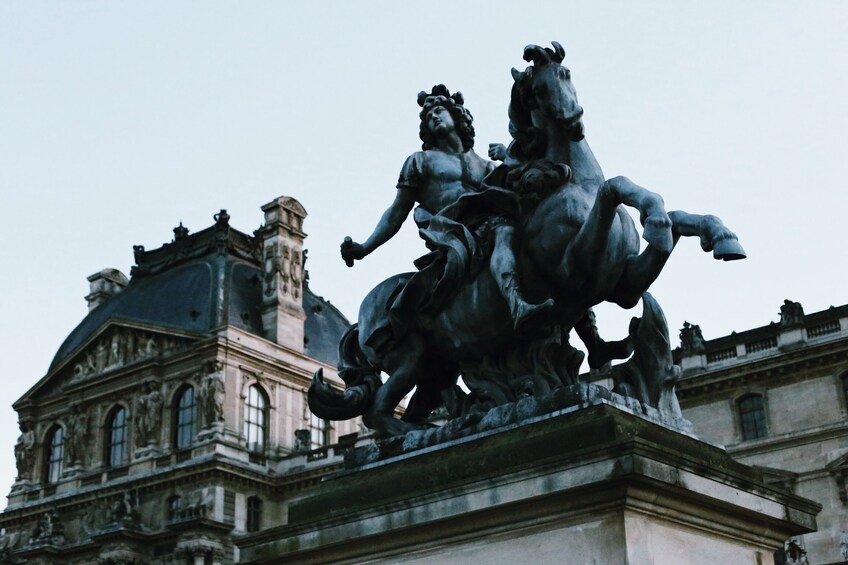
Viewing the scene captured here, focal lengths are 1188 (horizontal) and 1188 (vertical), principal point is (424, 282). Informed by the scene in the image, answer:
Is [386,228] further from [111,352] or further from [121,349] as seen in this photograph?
[111,352]

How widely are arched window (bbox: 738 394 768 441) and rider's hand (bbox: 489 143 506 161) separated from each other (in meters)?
31.6

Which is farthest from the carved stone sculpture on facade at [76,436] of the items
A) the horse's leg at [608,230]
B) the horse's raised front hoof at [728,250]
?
the horse's raised front hoof at [728,250]

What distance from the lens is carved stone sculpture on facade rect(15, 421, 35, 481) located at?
54281 mm

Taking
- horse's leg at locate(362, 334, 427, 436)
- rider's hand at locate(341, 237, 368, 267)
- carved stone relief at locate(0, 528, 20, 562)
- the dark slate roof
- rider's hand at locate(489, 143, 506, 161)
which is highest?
the dark slate roof

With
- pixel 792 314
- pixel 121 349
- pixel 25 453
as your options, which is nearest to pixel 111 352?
pixel 121 349

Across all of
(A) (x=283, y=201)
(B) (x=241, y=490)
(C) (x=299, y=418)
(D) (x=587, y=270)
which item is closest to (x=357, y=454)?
(D) (x=587, y=270)

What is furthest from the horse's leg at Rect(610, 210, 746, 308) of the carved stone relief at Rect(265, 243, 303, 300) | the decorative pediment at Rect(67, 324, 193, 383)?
the carved stone relief at Rect(265, 243, 303, 300)

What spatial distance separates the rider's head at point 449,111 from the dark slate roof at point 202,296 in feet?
146

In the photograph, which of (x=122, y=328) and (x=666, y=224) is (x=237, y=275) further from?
(x=666, y=224)

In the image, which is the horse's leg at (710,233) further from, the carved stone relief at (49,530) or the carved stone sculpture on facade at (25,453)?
the carved stone sculpture on facade at (25,453)

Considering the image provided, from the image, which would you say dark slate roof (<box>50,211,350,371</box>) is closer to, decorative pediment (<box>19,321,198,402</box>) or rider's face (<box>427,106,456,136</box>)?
decorative pediment (<box>19,321,198,402</box>)

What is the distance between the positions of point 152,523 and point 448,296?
4456 centimetres

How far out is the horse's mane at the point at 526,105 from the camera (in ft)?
19.4

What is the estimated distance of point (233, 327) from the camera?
49.9 metres
